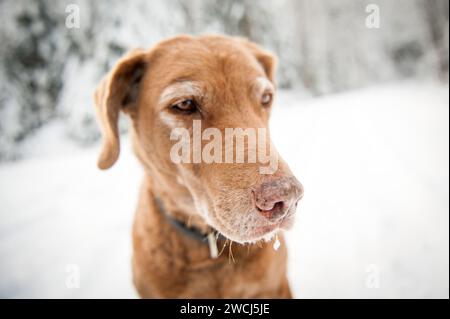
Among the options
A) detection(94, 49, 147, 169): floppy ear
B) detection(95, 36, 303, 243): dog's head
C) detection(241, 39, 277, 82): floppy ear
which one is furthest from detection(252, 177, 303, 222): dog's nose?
detection(241, 39, 277, 82): floppy ear

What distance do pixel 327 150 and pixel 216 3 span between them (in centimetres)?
332

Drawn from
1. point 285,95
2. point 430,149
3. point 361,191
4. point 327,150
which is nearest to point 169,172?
point 361,191

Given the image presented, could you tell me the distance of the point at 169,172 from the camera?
5.85 feet

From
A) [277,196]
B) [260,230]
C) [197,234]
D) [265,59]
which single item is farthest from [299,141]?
[277,196]

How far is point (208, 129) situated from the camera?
5.13ft

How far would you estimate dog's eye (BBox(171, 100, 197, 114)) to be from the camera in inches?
64.6

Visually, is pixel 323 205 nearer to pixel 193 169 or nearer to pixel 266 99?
pixel 266 99

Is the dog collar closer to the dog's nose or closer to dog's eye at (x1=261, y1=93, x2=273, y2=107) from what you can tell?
the dog's nose

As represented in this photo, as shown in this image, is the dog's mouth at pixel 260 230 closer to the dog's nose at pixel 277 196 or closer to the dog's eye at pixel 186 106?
the dog's nose at pixel 277 196

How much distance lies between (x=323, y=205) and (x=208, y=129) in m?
2.65

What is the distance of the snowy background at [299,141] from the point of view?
306cm

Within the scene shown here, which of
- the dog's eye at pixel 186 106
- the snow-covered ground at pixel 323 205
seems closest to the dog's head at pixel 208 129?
the dog's eye at pixel 186 106
